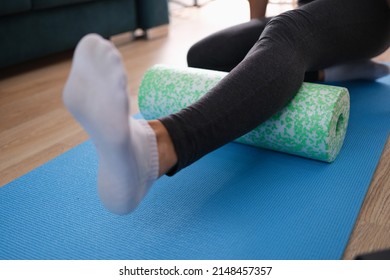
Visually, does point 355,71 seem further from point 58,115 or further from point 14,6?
point 14,6

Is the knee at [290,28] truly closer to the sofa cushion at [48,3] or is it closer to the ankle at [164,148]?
the ankle at [164,148]

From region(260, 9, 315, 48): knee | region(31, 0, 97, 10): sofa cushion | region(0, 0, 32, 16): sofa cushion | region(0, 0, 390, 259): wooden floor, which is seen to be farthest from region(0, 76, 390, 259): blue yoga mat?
region(31, 0, 97, 10): sofa cushion

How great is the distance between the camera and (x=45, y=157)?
Answer: 1237mm

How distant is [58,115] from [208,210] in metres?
0.87

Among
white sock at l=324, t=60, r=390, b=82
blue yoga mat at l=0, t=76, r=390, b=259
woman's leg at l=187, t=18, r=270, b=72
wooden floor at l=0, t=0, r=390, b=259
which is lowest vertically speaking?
wooden floor at l=0, t=0, r=390, b=259

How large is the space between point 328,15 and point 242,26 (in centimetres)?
43

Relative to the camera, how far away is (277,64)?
3.09 feet

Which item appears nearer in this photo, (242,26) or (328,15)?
(328,15)

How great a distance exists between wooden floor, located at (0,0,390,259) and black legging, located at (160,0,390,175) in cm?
31

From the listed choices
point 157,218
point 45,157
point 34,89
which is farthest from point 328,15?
point 34,89

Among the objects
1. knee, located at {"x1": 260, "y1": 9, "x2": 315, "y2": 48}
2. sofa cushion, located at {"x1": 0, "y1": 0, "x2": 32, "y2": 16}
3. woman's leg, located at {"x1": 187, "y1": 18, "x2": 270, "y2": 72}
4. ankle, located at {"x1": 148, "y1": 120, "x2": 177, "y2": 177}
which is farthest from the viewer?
sofa cushion, located at {"x1": 0, "y1": 0, "x2": 32, "y2": 16}

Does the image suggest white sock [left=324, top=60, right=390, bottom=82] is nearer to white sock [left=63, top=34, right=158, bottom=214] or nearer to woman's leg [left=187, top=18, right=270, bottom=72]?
woman's leg [left=187, top=18, right=270, bottom=72]

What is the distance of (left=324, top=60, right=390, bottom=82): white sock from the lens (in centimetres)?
156
